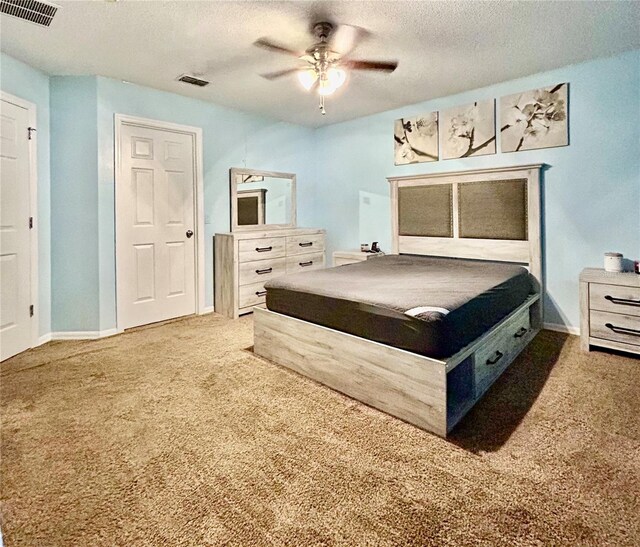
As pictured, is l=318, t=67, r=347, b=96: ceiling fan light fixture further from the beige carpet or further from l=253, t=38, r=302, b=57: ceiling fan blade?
the beige carpet

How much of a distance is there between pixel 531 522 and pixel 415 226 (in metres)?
3.34

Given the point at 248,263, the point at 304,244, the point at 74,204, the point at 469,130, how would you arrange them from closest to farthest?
1. the point at 74,204
2. the point at 469,130
3. the point at 248,263
4. the point at 304,244

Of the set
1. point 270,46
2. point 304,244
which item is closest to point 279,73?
point 270,46

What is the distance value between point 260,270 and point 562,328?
10.2 feet

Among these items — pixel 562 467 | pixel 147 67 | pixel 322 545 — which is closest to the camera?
pixel 322 545

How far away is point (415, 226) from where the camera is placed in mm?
4383

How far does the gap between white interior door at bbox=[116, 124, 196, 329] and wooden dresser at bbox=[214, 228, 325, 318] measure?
323 mm

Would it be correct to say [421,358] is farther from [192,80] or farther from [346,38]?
[192,80]

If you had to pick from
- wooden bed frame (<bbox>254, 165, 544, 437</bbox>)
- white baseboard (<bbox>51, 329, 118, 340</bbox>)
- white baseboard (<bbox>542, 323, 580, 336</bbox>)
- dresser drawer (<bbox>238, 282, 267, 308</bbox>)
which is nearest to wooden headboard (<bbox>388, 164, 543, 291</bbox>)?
wooden bed frame (<bbox>254, 165, 544, 437</bbox>)

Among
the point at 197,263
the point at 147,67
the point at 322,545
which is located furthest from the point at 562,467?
the point at 147,67

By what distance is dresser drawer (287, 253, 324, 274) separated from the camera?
4.87m

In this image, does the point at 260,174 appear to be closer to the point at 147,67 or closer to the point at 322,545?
the point at 147,67

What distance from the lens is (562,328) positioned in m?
3.59

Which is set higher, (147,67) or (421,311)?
(147,67)
